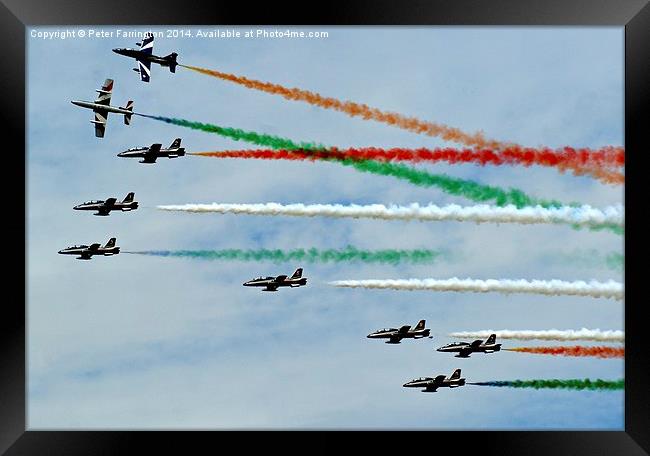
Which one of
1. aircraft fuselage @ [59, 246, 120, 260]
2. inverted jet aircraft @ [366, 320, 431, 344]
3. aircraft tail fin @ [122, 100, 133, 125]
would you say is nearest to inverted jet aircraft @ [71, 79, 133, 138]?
aircraft tail fin @ [122, 100, 133, 125]

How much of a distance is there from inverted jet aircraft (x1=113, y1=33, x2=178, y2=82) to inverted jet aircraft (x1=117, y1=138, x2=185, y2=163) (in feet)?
16.5

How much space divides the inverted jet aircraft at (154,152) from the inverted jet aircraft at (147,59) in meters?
5.02

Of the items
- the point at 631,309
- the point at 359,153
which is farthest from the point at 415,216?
the point at 631,309

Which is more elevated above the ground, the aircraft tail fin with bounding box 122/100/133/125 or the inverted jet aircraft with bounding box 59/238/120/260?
the aircraft tail fin with bounding box 122/100/133/125

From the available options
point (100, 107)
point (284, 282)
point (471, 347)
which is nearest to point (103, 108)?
point (100, 107)

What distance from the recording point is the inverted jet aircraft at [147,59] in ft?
266

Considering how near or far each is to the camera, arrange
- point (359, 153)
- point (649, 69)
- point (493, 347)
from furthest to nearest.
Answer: point (493, 347), point (359, 153), point (649, 69)

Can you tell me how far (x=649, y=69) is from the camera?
65125mm

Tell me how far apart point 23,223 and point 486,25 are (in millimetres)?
25797

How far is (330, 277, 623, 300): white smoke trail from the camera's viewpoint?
7369 cm

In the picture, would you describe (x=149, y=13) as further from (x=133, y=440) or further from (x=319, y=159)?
(x=133, y=440)

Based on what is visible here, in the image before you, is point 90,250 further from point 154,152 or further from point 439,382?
point 439,382

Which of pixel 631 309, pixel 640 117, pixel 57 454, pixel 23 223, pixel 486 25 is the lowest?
pixel 57 454

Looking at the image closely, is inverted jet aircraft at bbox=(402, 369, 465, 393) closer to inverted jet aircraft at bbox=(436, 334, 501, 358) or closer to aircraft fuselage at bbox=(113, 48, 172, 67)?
inverted jet aircraft at bbox=(436, 334, 501, 358)
